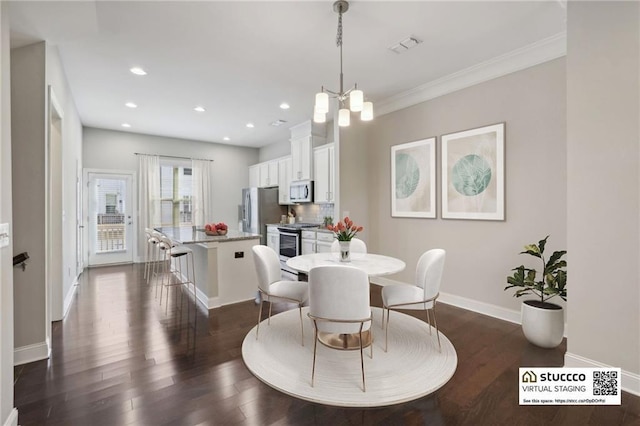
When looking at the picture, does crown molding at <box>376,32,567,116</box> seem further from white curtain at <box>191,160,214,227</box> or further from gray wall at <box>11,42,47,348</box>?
white curtain at <box>191,160,214,227</box>

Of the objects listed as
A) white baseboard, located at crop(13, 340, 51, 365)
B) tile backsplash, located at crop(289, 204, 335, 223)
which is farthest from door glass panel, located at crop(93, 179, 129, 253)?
white baseboard, located at crop(13, 340, 51, 365)

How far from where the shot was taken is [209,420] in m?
1.72

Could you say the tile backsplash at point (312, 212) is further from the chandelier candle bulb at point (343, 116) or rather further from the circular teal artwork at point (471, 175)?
the chandelier candle bulb at point (343, 116)

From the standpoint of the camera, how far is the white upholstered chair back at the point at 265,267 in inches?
107

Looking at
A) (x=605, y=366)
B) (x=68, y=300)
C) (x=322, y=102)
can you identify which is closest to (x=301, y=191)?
(x=322, y=102)

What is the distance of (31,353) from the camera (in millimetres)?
2420

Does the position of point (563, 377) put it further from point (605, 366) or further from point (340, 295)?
point (340, 295)

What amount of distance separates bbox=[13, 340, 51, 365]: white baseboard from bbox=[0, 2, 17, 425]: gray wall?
1.04m

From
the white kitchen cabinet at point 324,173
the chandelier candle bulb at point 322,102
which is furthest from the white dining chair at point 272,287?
the white kitchen cabinet at point 324,173

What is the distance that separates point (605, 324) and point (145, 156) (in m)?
7.69

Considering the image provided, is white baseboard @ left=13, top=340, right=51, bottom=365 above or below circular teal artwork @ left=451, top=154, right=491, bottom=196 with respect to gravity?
below

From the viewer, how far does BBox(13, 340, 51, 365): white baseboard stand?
93.0 inches

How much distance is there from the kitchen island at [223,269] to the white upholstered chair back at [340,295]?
2061 millimetres

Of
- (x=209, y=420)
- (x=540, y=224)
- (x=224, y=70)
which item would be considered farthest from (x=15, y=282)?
(x=540, y=224)
